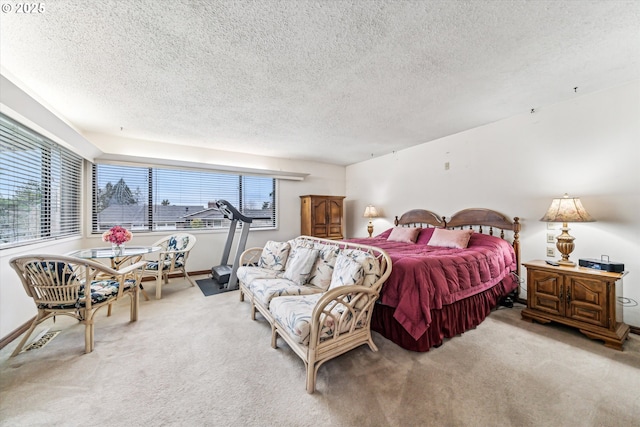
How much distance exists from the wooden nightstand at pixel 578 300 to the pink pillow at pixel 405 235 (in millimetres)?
1512

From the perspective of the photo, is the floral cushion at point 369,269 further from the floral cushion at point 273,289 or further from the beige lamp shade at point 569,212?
the beige lamp shade at point 569,212

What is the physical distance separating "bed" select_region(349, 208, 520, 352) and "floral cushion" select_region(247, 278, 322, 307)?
0.76m

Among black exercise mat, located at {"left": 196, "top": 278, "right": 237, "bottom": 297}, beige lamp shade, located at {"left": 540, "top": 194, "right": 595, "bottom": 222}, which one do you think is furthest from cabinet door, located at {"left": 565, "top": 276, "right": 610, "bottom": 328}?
black exercise mat, located at {"left": 196, "top": 278, "right": 237, "bottom": 297}

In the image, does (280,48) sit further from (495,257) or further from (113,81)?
(495,257)

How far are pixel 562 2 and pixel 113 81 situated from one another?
365 cm

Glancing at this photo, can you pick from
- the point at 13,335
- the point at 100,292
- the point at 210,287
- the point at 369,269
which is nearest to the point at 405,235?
the point at 369,269

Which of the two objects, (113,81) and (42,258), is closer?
(42,258)

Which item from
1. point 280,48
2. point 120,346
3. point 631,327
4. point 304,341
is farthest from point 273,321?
point 631,327

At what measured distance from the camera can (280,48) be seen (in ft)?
6.26

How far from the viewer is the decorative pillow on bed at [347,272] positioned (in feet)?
6.52

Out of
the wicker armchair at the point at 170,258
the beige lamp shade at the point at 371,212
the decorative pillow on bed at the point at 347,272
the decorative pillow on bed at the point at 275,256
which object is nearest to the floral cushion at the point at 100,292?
the wicker armchair at the point at 170,258

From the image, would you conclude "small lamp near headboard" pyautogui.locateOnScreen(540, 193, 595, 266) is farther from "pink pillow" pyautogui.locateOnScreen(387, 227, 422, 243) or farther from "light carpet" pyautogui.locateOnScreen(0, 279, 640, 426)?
"pink pillow" pyautogui.locateOnScreen(387, 227, 422, 243)

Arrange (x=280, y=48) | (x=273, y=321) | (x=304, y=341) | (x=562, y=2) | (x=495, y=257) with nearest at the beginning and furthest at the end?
1. (x=562, y=2)
2. (x=304, y=341)
3. (x=280, y=48)
4. (x=273, y=321)
5. (x=495, y=257)

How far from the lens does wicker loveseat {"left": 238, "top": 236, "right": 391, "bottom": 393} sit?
1.67 m
